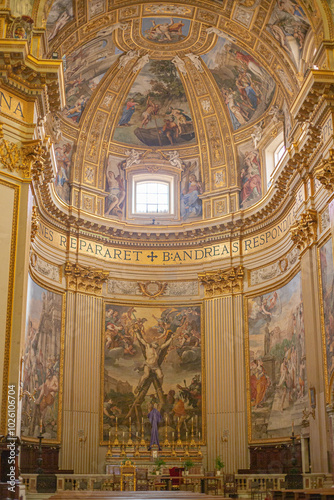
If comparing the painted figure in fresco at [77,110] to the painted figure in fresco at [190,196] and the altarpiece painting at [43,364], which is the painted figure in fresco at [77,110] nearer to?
the painted figure in fresco at [190,196]

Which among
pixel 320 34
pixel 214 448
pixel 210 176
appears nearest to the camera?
pixel 320 34

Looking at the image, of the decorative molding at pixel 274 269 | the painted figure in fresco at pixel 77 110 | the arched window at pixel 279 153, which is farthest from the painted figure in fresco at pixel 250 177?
the painted figure in fresco at pixel 77 110

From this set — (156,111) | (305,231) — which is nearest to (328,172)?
(305,231)

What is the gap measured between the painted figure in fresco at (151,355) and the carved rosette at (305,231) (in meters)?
7.85

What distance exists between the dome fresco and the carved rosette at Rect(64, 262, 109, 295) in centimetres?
290

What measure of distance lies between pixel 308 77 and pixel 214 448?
14.4 meters

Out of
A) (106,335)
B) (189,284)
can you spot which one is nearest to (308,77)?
(189,284)

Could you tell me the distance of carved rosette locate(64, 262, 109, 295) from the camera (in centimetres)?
2736

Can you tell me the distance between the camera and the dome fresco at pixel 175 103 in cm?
2561

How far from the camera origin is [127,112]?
30.6 metres

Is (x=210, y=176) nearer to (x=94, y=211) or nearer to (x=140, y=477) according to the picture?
(x=94, y=211)

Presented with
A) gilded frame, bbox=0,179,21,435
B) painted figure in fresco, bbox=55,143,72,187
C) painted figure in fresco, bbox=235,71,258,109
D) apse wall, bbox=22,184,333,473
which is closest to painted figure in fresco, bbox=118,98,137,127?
painted figure in fresco, bbox=55,143,72,187

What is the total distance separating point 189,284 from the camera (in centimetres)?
2914

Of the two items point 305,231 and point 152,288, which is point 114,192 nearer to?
point 152,288
